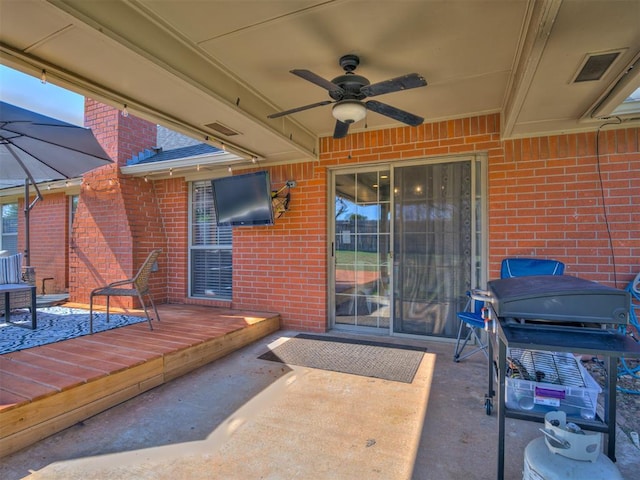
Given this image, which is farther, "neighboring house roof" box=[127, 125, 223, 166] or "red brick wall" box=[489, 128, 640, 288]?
"neighboring house roof" box=[127, 125, 223, 166]

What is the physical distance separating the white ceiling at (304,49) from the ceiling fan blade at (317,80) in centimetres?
30

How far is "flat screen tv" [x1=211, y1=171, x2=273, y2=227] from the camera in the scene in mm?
4609

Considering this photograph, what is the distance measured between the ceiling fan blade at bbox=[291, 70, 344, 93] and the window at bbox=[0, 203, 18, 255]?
8.45 metres

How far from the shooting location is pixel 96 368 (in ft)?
8.54

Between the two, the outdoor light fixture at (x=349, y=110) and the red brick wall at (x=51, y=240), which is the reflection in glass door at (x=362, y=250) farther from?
the red brick wall at (x=51, y=240)

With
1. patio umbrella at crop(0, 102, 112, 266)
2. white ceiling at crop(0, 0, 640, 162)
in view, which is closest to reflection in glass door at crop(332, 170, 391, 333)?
white ceiling at crop(0, 0, 640, 162)

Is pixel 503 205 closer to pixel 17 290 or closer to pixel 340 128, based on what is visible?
pixel 340 128

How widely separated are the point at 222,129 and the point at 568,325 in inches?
131

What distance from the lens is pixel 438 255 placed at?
4.01 metres

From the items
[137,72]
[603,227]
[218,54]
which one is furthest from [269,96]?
[603,227]

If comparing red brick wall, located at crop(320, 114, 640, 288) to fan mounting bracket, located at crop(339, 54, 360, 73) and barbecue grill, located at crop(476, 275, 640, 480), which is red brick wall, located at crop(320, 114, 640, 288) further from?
barbecue grill, located at crop(476, 275, 640, 480)

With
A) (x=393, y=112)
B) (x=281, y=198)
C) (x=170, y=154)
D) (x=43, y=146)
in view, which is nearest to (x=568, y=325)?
(x=393, y=112)

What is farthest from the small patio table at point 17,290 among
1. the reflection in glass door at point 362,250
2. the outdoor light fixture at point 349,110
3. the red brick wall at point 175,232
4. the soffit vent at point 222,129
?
the outdoor light fixture at point 349,110

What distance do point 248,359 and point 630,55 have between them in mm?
3925
